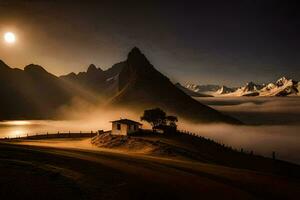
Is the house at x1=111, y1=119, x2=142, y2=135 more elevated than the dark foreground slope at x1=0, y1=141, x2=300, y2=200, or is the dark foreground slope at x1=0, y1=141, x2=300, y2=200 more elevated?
the house at x1=111, y1=119, x2=142, y2=135

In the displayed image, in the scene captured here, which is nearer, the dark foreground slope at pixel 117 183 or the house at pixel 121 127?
the dark foreground slope at pixel 117 183

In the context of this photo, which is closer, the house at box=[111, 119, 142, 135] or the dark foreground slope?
the dark foreground slope

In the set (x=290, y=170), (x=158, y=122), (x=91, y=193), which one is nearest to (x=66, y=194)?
(x=91, y=193)

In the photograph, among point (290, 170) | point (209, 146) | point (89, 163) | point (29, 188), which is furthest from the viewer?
point (209, 146)

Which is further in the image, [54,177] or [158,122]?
[158,122]

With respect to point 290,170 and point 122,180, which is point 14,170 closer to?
point 122,180

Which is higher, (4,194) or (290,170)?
(4,194)

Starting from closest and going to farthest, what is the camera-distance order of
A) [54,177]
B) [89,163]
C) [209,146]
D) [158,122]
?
[54,177] → [89,163] → [209,146] → [158,122]

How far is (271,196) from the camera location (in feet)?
67.3

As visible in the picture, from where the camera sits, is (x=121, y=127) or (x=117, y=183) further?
(x=121, y=127)

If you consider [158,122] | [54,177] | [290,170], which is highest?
[158,122]

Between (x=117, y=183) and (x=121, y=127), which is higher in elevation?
(x=121, y=127)

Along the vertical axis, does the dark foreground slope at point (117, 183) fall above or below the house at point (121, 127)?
below

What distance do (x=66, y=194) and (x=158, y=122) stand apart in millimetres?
67142
